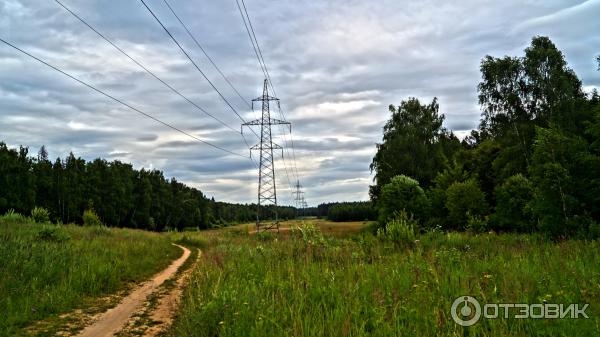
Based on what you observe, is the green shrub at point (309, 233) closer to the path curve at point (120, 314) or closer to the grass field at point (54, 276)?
the path curve at point (120, 314)

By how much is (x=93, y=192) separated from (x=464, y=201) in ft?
256

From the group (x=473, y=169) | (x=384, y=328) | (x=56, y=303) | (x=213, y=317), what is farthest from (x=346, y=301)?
(x=473, y=169)

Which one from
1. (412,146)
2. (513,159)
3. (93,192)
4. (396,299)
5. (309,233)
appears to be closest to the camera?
(396,299)

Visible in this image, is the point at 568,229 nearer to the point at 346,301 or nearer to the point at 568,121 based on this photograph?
the point at 568,121

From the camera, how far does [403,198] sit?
46312 millimetres

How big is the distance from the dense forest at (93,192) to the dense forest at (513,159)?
4572 cm

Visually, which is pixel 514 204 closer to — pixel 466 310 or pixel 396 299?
pixel 396 299

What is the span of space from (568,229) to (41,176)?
87.7 m

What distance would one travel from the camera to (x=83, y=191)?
287ft

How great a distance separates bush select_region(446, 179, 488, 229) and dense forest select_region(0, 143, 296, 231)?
161 feet

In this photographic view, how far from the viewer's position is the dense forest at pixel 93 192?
234 ft

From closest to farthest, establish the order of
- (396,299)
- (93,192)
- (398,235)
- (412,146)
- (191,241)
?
(396,299) < (398,235) < (191,241) < (412,146) < (93,192)

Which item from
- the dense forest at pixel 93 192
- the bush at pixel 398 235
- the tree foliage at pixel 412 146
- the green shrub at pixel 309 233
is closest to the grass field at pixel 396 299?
the bush at pixel 398 235

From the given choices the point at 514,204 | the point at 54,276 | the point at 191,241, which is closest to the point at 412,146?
the point at 514,204
